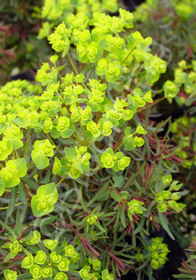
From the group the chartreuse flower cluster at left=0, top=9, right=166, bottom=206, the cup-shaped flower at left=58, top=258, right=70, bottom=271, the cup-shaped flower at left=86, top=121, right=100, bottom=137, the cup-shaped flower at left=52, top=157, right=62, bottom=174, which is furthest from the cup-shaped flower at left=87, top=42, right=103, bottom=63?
the cup-shaped flower at left=58, top=258, right=70, bottom=271

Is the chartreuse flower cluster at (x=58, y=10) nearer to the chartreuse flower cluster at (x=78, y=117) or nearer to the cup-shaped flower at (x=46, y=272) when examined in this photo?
the chartreuse flower cluster at (x=78, y=117)

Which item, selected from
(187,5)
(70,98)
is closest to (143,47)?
(70,98)

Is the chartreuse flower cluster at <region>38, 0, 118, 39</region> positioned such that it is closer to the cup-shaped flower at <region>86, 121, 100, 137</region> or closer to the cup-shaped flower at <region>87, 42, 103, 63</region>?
the cup-shaped flower at <region>87, 42, 103, 63</region>

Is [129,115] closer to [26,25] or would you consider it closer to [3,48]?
[3,48]

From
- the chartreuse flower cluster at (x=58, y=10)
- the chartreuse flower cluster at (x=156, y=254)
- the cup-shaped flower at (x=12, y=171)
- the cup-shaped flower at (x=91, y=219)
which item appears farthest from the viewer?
the chartreuse flower cluster at (x=58, y=10)

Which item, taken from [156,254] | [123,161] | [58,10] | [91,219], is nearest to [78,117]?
[123,161]

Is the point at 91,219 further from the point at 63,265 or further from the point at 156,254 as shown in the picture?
the point at 156,254

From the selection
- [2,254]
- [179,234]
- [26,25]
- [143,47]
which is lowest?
[179,234]

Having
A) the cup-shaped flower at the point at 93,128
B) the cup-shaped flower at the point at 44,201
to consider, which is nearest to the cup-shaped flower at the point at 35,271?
the cup-shaped flower at the point at 44,201
